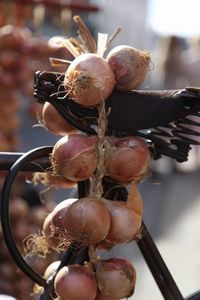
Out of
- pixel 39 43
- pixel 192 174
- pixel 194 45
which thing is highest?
pixel 39 43

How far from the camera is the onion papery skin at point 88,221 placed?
85cm

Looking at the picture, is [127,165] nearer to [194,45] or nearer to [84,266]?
[84,266]

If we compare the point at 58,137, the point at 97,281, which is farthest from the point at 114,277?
the point at 58,137

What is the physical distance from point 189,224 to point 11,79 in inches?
85.8

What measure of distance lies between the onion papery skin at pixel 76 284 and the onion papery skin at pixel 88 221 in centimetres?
4

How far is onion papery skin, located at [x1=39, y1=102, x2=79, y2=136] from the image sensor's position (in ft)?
3.20

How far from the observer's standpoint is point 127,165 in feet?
2.86

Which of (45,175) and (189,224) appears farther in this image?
(189,224)

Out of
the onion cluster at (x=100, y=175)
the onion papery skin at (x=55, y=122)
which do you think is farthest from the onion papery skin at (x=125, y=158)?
the onion papery skin at (x=55, y=122)

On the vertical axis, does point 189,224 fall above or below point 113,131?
Answer: below

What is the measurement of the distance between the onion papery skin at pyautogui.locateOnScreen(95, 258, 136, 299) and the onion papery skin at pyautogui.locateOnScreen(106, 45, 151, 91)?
0.80 feet

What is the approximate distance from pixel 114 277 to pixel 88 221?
9 cm

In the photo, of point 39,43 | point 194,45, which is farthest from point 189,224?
point 194,45

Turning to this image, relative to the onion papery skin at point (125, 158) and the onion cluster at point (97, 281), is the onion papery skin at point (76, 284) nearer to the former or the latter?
the onion cluster at point (97, 281)
